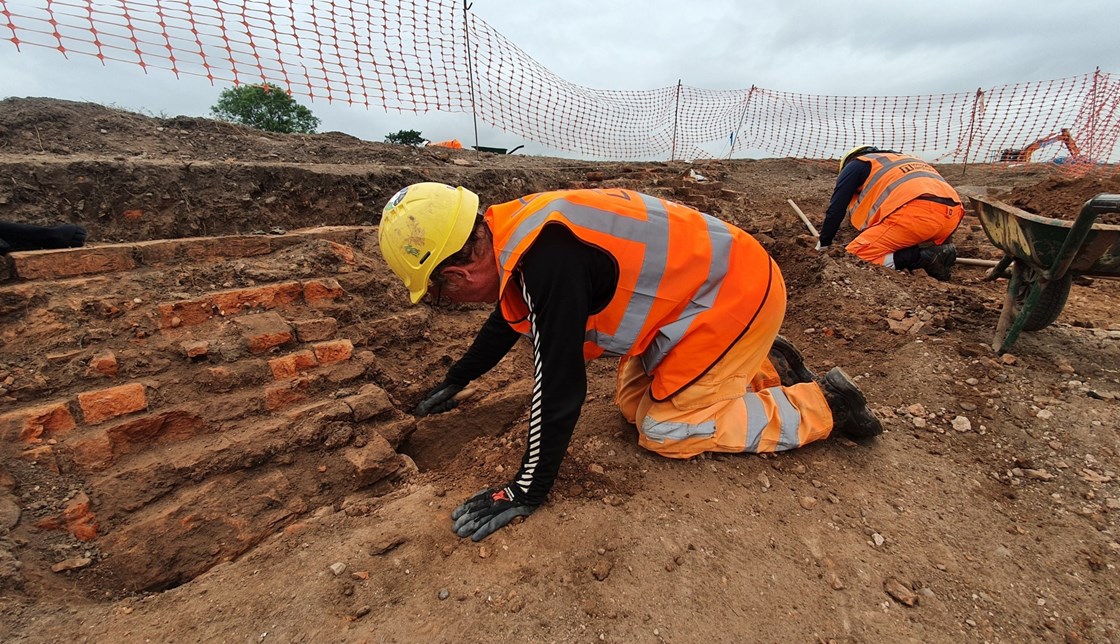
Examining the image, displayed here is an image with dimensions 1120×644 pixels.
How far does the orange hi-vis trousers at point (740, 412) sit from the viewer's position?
2.22 metres

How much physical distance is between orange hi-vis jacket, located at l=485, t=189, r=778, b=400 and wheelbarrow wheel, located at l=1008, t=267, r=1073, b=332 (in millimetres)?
1883

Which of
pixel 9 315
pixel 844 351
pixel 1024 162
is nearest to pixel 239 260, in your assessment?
pixel 9 315

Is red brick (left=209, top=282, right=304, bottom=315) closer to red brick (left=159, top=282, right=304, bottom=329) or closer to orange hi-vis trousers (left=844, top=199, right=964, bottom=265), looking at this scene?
red brick (left=159, top=282, right=304, bottom=329)

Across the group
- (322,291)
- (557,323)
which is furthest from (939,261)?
(322,291)

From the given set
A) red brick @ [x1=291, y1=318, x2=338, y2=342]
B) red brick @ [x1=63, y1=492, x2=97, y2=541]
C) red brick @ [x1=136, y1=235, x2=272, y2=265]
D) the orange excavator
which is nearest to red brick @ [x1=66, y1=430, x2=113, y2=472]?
red brick @ [x1=63, y1=492, x2=97, y2=541]

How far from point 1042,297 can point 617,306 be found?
2670mm

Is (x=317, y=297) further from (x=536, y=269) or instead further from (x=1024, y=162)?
(x=1024, y=162)

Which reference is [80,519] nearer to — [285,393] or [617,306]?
[285,393]

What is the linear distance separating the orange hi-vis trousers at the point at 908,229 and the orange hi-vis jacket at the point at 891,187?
0.08m

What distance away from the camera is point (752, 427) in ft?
7.48

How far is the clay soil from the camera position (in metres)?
1.59

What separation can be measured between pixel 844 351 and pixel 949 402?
34.1 inches

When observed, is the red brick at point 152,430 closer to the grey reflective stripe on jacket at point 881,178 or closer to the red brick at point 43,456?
the red brick at point 43,456

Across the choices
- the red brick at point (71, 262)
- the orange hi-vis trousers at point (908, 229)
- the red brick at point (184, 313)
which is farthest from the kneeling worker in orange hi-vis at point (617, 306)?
the orange hi-vis trousers at point (908, 229)
